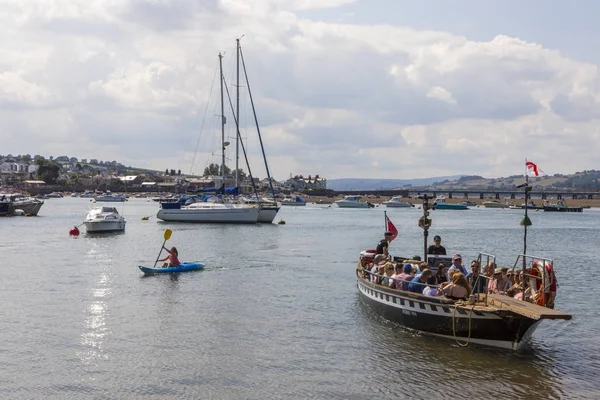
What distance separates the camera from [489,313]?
72.3 feet

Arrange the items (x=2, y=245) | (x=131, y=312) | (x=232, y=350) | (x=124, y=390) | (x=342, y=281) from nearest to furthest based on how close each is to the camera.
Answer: (x=124, y=390) → (x=232, y=350) → (x=131, y=312) → (x=342, y=281) → (x=2, y=245)

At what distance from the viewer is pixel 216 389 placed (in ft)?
64.1

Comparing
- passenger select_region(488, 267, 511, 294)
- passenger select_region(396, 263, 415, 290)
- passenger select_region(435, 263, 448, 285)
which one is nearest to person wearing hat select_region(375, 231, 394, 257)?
passenger select_region(396, 263, 415, 290)

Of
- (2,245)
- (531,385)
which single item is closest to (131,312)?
(531,385)

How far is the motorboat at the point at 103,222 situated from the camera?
237 feet

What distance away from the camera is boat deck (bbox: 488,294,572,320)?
20.5 m

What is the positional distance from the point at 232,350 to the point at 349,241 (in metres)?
47.9

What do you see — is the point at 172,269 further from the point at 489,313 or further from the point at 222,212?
the point at 222,212

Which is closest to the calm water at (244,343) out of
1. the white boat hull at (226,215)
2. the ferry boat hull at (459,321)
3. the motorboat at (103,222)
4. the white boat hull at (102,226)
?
the ferry boat hull at (459,321)

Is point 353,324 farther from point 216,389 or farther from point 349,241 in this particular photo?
point 349,241

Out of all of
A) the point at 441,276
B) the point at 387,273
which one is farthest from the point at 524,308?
the point at 387,273

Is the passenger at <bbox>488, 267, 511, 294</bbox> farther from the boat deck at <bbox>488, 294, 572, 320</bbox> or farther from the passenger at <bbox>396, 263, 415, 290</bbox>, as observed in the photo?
the passenger at <bbox>396, 263, 415, 290</bbox>

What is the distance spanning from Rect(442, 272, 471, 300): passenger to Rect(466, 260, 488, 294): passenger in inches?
17.0

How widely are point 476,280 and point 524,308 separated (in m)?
2.41
